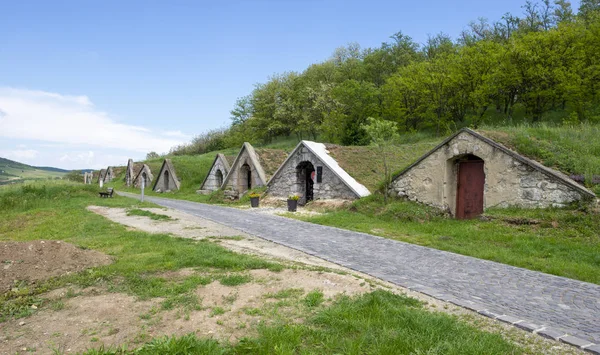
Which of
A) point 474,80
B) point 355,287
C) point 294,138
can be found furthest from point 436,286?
point 294,138

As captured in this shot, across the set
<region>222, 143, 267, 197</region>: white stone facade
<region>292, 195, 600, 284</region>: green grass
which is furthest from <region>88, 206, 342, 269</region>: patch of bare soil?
<region>222, 143, 267, 197</region>: white stone facade

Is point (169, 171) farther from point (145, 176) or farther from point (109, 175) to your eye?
point (109, 175)

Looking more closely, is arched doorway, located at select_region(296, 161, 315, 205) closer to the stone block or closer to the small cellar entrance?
the stone block

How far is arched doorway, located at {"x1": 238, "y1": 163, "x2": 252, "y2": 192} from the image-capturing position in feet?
74.8

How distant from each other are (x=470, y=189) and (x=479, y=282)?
7.06m

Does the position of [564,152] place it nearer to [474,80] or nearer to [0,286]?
[0,286]

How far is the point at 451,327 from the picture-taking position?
3.82 m

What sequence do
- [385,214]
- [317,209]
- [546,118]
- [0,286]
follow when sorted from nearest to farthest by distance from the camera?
[0,286] → [385,214] → [317,209] → [546,118]

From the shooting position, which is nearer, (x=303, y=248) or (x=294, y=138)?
(x=303, y=248)

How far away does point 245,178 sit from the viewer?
23188 millimetres

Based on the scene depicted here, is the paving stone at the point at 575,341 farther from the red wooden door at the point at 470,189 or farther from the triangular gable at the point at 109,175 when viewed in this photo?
the triangular gable at the point at 109,175

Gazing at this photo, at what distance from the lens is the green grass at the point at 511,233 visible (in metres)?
7.46

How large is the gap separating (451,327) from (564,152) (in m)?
9.48

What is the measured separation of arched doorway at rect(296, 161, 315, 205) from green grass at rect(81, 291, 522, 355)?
48.0ft
